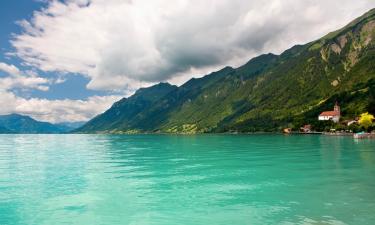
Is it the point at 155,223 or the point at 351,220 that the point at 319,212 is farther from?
the point at 155,223

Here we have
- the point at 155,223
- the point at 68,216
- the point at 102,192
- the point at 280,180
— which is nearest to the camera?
the point at 155,223

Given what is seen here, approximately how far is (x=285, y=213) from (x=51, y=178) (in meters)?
42.9

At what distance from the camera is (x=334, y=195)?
38938 millimetres

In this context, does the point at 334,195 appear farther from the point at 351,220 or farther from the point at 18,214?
the point at 18,214

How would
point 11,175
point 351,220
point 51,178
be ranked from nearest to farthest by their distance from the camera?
1. point 351,220
2. point 51,178
3. point 11,175

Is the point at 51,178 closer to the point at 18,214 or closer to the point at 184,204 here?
the point at 18,214

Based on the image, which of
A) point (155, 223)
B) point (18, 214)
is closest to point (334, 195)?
point (155, 223)

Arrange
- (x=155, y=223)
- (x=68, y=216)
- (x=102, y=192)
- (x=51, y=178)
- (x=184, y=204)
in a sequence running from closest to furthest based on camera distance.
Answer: (x=155, y=223) → (x=68, y=216) → (x=184, y=204) → (x=102, y=192) → (x=51, y=178)

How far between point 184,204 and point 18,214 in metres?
17.4

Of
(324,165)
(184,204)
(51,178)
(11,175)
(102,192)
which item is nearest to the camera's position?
(184,204)

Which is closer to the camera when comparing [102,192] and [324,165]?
[102,192]

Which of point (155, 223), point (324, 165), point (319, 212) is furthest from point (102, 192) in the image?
point (324, 165)

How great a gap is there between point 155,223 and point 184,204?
24.1ft

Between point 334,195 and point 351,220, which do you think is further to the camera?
point 334,195
